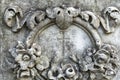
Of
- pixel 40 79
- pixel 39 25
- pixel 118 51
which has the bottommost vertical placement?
pixel 40 79

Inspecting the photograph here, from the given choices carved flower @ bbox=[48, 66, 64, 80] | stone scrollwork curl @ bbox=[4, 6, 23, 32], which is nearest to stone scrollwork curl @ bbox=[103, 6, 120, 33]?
carved flower @ bbox=[48, 66, 64, 80]

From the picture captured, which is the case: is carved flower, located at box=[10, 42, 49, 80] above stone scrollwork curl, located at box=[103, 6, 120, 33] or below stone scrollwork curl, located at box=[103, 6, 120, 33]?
below

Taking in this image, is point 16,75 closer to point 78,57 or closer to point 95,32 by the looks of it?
point 78,57

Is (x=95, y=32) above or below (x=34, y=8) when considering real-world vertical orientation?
below

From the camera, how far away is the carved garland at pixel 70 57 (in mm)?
3492

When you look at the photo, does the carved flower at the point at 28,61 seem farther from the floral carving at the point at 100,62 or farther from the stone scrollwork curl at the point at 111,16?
the stone scrollwork curl at the point at 111,16

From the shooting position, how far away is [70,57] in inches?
141

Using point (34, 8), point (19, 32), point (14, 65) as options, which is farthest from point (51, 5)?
point (14, 65)

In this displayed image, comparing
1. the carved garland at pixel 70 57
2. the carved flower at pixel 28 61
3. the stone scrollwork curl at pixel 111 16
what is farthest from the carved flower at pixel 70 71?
the stone scrollwork curl at pixel 111 16

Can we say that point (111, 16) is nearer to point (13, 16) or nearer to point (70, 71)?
point (70, 71)

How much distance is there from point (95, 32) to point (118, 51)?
279 mm

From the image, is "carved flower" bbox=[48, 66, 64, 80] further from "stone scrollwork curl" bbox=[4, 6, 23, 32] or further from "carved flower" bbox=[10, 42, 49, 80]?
"stone scrollwork curl" bbox=[4, 6, 23, 32]

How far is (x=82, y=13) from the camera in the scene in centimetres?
356

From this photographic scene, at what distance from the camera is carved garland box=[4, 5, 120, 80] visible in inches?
137
